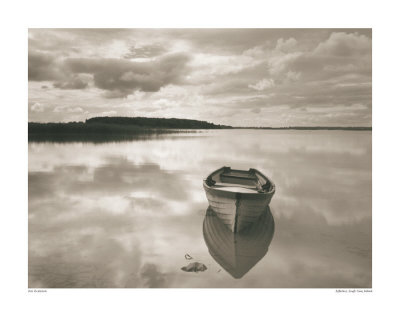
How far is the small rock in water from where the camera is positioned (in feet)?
→ 16.2

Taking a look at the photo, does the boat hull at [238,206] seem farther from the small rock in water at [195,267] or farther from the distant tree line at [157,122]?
the distant tree line at [157,122]

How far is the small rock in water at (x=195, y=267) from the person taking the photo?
4.94 meters

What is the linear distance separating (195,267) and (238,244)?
862mm

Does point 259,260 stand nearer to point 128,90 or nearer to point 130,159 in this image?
point 128,90

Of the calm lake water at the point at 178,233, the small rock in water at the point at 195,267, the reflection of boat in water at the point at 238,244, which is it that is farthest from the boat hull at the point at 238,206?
the small rock in water at the point at 195,267

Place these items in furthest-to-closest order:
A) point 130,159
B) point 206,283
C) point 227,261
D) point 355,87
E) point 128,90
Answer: point 130,159 → point 128,90 → point 355,87 → point 227,261 → point 206,283

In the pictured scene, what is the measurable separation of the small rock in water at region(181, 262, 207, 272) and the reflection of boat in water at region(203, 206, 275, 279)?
0.26m

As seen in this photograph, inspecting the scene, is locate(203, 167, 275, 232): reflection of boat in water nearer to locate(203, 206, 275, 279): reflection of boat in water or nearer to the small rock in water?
locate(203, 206, 275, 279): reflection of boat in water

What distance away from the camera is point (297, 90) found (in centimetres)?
670

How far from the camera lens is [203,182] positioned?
6.36 m

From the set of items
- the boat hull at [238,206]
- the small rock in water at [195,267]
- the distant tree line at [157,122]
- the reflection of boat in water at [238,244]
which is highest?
the distant tree line at [157,122]

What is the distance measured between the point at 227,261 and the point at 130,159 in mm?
8569

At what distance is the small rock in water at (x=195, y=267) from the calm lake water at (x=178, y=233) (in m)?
0.08
